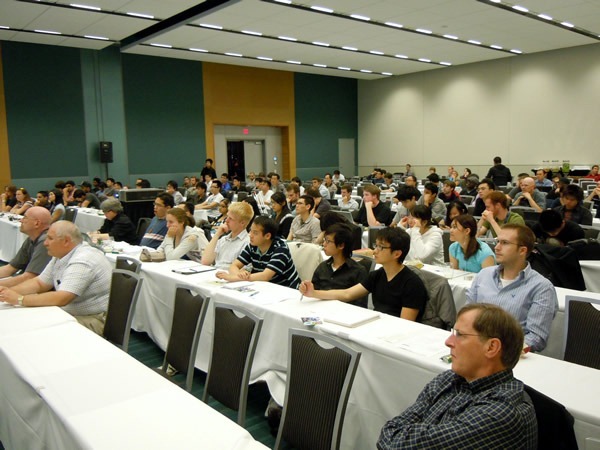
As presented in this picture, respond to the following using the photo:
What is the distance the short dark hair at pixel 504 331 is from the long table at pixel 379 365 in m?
0.41

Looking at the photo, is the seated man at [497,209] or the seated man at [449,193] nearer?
the seated man at [497,209]

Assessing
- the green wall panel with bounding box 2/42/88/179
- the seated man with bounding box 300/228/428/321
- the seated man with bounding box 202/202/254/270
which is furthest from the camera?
the green wall panel with bounding box 2/42/88/179

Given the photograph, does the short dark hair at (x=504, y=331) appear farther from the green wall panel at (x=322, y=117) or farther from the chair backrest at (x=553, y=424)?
the green wall panel at (x=322, y=117)

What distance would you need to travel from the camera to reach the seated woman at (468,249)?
401cm

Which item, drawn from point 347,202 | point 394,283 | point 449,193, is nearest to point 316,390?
point 394,283

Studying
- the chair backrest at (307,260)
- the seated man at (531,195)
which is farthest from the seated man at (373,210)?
the chair backrest at (307,260)

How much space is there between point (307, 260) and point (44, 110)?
498 inches

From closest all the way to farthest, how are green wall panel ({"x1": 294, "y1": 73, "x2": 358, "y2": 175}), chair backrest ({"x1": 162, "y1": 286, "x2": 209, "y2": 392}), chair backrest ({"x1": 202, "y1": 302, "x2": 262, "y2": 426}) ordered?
chair backrest ({"x1": 202, "y1": 302, "x2": 262, "y2": 426}), chair backrest ({"x1": 162, "y1": 286, "x2": 209, "y2": 392}), green wall panel ({"x1": 294, "y1": 73, "x2": 358, "y2": 175})

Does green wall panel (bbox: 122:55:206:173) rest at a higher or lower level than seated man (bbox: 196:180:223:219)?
higher

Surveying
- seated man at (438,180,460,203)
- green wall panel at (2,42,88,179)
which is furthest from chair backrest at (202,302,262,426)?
green wall panel at (2,42,88,179)

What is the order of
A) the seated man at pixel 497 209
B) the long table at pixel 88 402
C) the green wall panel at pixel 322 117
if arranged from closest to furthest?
the long table at pixel 88 402 < the seated man at pixel 497 209 < the green wall panel at pixel 322 117

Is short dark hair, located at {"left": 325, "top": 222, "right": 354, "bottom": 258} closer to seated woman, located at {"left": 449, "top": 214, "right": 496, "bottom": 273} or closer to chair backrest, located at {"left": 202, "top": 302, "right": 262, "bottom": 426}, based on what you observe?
seated woman, located at {"left": 449, "top": 214, "right": 496, "bottom": 273}

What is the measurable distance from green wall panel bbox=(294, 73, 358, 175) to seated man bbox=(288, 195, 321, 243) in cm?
1415

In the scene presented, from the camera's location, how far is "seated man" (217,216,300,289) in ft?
13.4
